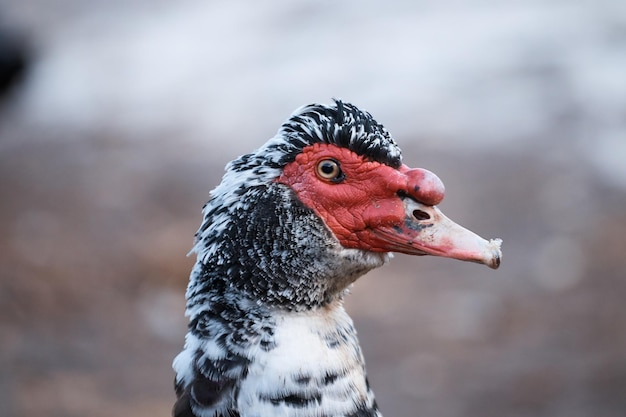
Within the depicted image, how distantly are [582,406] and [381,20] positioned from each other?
25.9ft

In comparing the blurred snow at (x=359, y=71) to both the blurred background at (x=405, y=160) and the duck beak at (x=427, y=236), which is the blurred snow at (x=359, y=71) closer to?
the blurred background at (x=405, y=160)

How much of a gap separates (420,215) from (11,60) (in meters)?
11.5

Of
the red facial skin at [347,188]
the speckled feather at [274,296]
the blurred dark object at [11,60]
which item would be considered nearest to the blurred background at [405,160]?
the blurred dark object at [11,60]

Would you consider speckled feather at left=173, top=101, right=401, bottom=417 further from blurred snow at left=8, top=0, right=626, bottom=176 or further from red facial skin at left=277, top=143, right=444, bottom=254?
blurred snow at left=8, top=0, right=626, bottom=176

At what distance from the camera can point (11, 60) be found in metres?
12.7

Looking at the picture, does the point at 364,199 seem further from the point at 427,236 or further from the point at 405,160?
the point at 405,160

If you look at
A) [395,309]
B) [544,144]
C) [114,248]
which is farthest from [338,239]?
[544,144]

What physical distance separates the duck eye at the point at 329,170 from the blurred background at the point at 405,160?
3.93 metres

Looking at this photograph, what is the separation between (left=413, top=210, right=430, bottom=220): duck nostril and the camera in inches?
107

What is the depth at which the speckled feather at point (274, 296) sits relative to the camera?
258 centimetres

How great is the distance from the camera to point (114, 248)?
7.95m

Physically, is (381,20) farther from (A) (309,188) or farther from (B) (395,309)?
(A) (309,188)

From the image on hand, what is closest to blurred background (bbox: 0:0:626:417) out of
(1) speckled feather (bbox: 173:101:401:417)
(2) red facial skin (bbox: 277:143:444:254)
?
(1) speckled feather (bbox: 173:101:401:417)

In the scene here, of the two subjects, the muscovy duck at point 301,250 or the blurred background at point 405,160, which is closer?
the muscovy duck at point 301,250
